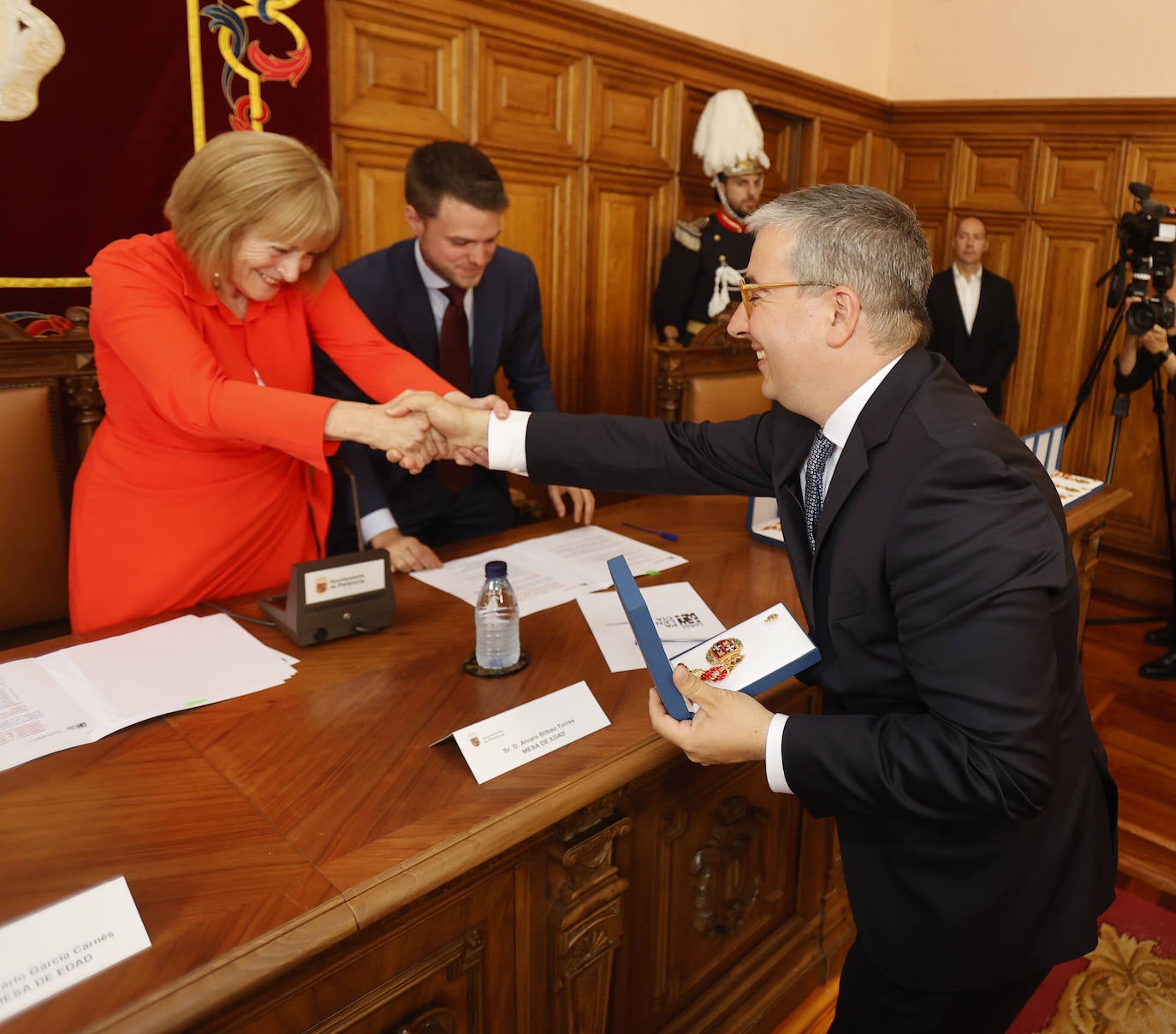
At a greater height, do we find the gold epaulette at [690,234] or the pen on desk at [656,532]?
the gold epaulette at [690,234]

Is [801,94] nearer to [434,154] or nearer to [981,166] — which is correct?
[981,166]

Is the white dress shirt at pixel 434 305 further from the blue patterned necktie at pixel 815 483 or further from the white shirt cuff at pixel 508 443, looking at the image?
the blue patterned necktie at pixel 815 483

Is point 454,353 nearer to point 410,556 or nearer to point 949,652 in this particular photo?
point 410,556

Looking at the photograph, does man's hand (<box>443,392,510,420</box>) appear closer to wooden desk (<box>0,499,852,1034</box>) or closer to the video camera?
wooden desk (<box>0,499,852,1034</box>)

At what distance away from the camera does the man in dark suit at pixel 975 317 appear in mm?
→ 4859

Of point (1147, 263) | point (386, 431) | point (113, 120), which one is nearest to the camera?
point (386, 431)

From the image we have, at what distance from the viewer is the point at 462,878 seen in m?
1.13

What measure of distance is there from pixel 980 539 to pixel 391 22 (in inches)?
114

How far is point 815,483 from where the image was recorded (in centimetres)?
131

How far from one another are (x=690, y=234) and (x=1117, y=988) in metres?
3.05

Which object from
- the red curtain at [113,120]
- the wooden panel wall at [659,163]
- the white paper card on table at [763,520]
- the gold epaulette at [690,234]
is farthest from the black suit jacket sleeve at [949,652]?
the gold epaulette at [690,234]

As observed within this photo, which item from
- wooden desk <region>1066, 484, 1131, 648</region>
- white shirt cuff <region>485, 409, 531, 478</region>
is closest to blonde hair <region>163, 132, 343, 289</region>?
white shirt cuff <region>485, 409, 531, 478</region>

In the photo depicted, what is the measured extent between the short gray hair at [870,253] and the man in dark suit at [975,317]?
3958mm

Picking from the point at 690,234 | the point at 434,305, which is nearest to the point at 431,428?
the point at 434,305
